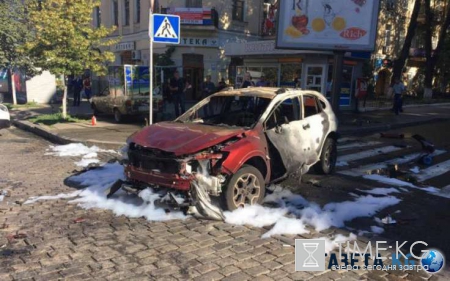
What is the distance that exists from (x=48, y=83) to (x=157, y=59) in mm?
6950

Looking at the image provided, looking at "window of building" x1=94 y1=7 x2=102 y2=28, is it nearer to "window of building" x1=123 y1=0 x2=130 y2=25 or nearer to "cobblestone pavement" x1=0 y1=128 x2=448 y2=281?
"window of building" x1=123 y1=0 x2=130 y2=25

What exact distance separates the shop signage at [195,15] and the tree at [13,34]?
895cm

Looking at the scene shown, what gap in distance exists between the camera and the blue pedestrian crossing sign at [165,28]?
327 inches

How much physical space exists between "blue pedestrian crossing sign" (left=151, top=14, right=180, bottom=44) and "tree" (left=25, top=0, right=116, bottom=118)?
19.6 ft

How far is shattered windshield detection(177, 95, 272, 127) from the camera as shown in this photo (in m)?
6.24

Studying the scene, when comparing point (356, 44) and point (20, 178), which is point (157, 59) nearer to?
point (356, 44)

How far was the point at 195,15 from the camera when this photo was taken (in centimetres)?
2459

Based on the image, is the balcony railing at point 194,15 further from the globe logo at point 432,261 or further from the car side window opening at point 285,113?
the globe logo at point 432,261

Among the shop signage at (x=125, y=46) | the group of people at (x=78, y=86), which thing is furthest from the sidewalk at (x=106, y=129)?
the shop signage at (x=125, y=46)

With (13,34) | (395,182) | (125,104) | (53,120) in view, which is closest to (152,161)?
(395,182)

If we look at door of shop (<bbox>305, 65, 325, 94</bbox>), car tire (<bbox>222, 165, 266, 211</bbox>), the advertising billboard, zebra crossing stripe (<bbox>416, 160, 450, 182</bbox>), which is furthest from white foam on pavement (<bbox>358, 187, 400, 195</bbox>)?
door of shop (<bbox>305, 65, 325, 94</bbox>)

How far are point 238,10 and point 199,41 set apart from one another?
13.6ft

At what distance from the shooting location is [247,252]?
13.8 ft

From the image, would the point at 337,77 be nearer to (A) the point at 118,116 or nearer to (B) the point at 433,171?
(B) the point at 433,171
